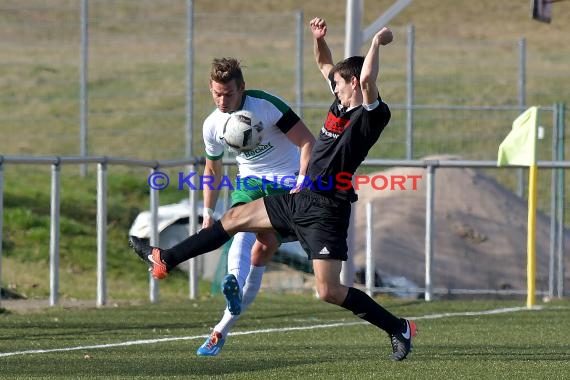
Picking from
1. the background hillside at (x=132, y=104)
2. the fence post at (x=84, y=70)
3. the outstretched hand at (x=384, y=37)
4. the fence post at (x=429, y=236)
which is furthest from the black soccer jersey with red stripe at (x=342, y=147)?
the fence post at (x=84, y=70)

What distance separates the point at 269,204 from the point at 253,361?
95cm

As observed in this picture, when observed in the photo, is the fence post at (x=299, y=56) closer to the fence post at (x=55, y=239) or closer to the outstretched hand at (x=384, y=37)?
the fence post at (x=55, y=239)

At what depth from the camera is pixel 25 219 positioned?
60.7 feet

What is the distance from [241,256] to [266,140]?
78cm

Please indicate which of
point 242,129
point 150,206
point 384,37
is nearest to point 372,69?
point 384,37

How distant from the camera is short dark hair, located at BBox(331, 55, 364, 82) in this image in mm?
8805

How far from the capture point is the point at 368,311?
8938mm

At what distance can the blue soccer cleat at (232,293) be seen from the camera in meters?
9.27

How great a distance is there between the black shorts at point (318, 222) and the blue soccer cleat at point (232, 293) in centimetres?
60

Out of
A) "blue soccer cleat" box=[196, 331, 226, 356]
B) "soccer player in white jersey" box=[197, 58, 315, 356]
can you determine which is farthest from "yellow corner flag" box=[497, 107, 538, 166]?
"blue soccer cleat" box=[196, 331, 226, 356]

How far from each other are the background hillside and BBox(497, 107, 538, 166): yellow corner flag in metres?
4.40

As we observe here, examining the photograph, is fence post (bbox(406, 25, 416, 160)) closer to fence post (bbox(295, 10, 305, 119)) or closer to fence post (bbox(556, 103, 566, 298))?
fence post (bbox(295, 10, 305, 119))

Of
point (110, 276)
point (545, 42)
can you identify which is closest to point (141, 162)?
point (110, 276)

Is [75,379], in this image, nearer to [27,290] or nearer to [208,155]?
[208,155]
